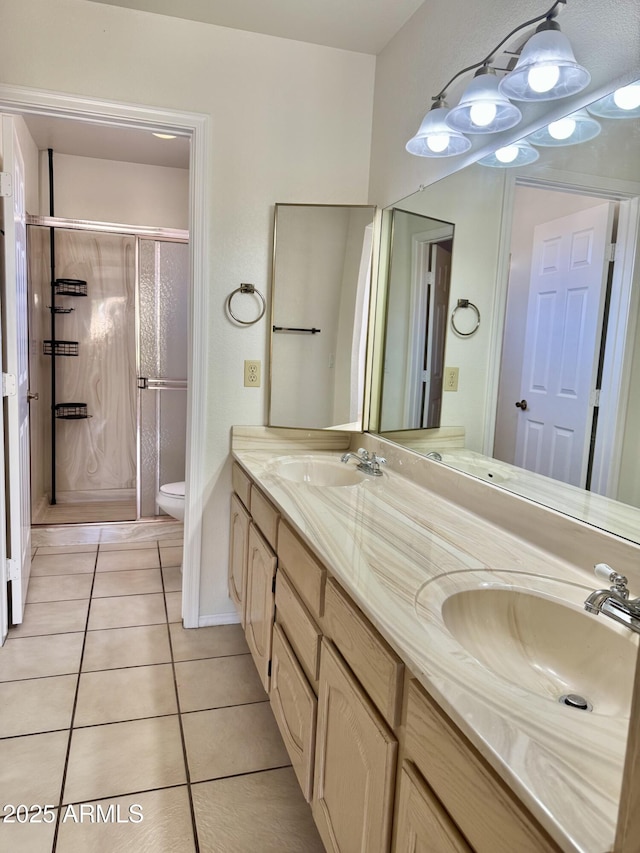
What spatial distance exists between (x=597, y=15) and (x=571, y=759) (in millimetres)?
1496

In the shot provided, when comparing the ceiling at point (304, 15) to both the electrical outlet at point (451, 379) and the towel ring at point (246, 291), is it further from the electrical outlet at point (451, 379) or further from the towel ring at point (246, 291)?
the electrical outlet at point (451, 379)

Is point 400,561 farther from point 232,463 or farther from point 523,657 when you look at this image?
point 232,463

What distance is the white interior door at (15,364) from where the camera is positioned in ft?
7.78

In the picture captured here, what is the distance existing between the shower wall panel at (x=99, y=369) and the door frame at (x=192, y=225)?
82.5 inches

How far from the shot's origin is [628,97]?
3.82 feet

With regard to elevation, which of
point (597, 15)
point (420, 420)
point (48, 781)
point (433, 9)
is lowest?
point (48, 781)

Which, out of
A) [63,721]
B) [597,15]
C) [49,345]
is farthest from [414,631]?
[49,345]

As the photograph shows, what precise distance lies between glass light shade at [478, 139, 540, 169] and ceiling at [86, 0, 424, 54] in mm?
876

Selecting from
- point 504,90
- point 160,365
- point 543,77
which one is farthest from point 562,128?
point 160,365

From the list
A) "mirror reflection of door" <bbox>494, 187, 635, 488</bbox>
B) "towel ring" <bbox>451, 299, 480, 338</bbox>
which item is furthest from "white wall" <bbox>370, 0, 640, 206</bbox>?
"towel ring" <bbox>451, 299, 480, 338</bbox>

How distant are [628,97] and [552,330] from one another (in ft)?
1.59

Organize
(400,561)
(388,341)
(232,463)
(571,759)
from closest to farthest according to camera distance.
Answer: (571,759) < (400,561) < (388,341) < (232,463)

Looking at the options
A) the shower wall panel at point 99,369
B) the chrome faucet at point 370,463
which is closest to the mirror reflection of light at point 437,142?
the chrome faucet at point 370,463

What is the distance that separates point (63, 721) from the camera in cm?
194
